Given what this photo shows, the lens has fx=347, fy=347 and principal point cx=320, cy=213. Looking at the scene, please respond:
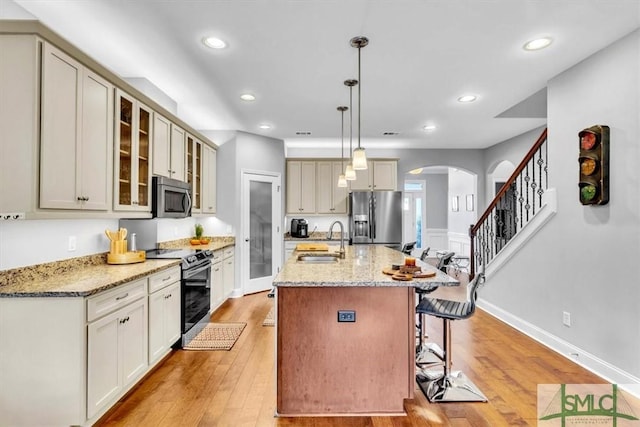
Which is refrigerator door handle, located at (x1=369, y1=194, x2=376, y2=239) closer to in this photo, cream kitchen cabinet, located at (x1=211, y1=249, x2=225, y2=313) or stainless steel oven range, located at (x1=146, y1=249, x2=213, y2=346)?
cream kitchen cabinet, located at (x1=211, y1=249, x2=225, y2=313)

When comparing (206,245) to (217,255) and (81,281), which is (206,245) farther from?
(81,281)

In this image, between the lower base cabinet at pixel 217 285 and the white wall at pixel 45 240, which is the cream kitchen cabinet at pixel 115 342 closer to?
the white wall at pixel 45 240

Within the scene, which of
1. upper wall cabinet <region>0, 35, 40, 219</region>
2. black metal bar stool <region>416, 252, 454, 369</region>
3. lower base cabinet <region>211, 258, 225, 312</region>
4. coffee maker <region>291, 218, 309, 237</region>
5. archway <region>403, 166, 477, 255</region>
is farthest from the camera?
archway <region>403, 166, 477, 255</region>

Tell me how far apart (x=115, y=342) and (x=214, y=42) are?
2.27 m

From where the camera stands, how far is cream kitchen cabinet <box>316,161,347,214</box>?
644 centimetres

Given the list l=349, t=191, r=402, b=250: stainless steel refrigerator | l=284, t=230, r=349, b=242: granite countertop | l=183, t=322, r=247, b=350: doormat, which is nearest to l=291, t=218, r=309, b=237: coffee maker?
l=284, t=230, r=349, b=242: granite countertop

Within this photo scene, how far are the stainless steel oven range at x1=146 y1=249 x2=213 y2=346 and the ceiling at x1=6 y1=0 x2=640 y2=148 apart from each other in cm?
177

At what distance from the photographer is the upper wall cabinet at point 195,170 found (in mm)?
4425

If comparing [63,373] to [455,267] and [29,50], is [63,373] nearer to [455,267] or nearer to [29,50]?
[29,50]

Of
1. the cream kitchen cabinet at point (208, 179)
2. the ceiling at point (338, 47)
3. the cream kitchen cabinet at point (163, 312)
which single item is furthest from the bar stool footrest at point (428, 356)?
the cream kitchen cabinet at point (208, 179)

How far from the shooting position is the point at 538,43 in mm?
2693

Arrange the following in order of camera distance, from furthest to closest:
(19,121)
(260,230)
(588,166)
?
1. (260,230)
2. (588,166)
3. (19,121)

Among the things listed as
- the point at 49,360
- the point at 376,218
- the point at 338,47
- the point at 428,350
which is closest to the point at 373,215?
the point at 376,218

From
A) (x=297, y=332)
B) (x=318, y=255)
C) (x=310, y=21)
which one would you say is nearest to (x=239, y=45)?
(x=310, y=21)
